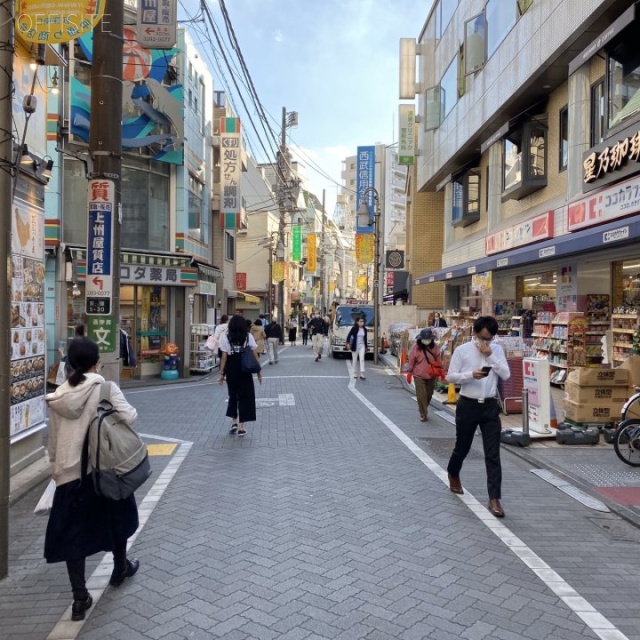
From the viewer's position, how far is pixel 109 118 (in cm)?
652

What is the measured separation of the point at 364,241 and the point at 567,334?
17.2 m

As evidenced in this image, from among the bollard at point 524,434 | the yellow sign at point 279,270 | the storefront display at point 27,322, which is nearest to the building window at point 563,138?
the bollard at point 524,434

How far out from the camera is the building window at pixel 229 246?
94.1 feet

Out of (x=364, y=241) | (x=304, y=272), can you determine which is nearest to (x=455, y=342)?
(x=364, y=241)

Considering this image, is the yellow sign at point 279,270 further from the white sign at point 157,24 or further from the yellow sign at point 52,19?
the yellow sign at point 52,19

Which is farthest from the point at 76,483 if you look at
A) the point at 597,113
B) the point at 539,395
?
the point at 597,113

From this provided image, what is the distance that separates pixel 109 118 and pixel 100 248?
4.61ft

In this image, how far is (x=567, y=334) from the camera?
14.4 m

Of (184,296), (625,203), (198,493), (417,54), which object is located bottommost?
(198,493)

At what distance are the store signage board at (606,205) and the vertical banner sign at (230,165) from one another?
15249mm

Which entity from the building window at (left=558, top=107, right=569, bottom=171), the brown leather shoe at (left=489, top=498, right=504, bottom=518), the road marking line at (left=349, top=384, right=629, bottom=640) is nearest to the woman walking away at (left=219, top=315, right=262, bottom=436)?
the road marking line at (left=349, top=384, right=629, bottom=640)

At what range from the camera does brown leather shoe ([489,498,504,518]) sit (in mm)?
5598

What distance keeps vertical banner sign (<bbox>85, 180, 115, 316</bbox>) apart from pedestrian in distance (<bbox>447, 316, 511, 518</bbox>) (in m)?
3.76

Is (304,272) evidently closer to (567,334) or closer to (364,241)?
(364,241)
